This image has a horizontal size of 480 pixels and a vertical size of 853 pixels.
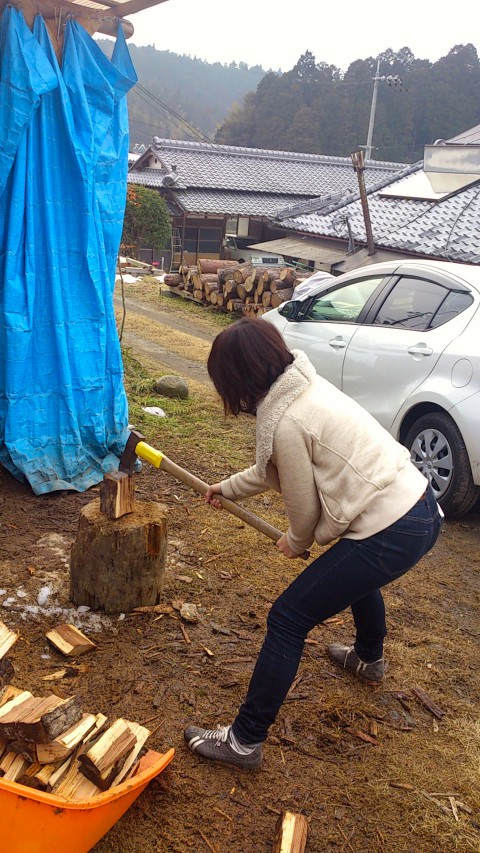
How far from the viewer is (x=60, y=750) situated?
7.25 ft

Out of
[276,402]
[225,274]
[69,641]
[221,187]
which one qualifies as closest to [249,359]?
[276,402]

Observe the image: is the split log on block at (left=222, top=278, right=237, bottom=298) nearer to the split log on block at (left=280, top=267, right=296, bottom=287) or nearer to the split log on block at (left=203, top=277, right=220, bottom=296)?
the split log on block at (left=203, top=277, right=220, bottom=296)

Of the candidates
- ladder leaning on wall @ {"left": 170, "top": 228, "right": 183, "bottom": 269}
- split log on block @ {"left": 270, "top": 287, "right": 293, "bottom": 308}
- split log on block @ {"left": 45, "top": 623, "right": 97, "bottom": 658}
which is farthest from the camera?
ladder leaning on wall @ {"left": 170, "top": 228, "right": 183, "bottom": 269}

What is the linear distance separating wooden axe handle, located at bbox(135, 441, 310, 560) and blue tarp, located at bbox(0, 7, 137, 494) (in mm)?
1598

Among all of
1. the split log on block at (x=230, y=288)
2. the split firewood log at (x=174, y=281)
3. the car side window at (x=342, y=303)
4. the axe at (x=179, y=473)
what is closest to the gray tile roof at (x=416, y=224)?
the split log on block at (x=230, y=288)

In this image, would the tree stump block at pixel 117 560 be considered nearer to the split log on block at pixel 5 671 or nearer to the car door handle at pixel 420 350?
the split log on block at pixel 5 671

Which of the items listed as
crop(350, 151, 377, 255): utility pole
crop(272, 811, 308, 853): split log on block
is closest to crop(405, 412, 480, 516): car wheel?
crop(272, 811, 308, 853): split log on block

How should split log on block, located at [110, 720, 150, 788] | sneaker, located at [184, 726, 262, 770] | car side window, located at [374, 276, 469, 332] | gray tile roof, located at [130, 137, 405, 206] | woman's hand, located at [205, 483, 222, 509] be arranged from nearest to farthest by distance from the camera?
split log on block, located at [110, 720, 150, 788] < sneaker, located at [184, 726, 262, 770] < woman's hand, located at [205, 483, 222, 509] < car side window, located at [374, 276, 469, 332] < gray tile roof, located at [130, 137, 405, 206]

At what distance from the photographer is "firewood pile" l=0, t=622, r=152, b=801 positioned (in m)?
2.17

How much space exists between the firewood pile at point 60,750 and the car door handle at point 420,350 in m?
3.77

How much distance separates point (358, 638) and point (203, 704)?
775 millimetres

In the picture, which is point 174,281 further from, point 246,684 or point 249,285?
point 246,684

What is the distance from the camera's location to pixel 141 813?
2.44 m

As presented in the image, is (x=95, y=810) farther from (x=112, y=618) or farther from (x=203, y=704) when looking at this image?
(x=112, y=618)
